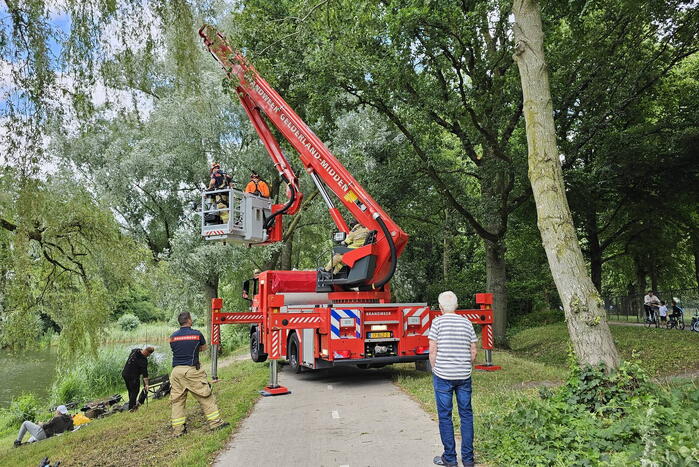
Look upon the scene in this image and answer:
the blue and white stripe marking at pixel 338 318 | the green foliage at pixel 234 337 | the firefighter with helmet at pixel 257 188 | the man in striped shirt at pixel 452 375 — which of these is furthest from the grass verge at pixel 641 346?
the green foliage at pixel 234 337

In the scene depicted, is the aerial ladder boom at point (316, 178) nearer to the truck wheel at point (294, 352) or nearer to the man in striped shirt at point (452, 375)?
the truck wheel at point (294, 352)

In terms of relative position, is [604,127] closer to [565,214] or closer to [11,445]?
[565,214]

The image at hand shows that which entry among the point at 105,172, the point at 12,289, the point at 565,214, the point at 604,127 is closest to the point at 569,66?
the point at 604,127

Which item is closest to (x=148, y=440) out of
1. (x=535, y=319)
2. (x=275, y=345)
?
(x=275, y=345)

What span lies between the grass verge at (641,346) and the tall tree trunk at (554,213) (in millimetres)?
5235

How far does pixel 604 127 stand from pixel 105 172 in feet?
54.1

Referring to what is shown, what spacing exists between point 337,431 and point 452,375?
222cm

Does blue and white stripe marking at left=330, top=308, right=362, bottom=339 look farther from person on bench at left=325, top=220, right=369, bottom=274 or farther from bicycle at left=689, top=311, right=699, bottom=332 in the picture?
bicycle at left=689, top=311, right=699, bottom=332

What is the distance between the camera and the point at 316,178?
1160 cm

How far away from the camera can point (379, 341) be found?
9.56m

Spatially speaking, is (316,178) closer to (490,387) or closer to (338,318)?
(338,318)

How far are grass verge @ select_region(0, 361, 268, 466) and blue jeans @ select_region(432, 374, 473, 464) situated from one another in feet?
8.27

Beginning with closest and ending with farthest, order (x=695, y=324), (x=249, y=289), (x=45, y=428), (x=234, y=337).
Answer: (x=45, y=428) → (x=249, y=289) → (x=695, y=324) → (x=234, y=337)

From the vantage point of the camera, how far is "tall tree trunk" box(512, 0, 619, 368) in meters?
5.52
